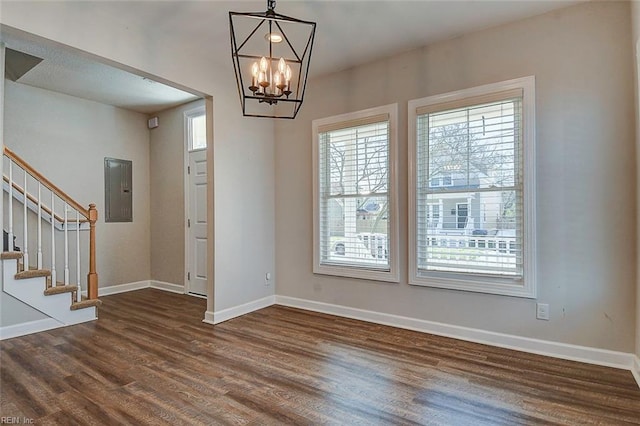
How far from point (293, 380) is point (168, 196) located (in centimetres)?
399

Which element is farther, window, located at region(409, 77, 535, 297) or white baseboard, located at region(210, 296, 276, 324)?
white baseboard, located at region(210, 296, 276, 324)

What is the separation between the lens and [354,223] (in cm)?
389

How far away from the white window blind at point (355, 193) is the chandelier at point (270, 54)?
30.8 inches

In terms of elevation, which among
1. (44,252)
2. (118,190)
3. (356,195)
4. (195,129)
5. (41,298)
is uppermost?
(195,129)

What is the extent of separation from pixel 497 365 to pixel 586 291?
897 mm

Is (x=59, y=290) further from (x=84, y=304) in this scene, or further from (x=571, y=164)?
(x=571, y=164)

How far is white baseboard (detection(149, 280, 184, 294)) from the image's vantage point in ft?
17.3

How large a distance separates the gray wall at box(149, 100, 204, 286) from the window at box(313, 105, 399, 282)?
2.37 meters

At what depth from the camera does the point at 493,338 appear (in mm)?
3041

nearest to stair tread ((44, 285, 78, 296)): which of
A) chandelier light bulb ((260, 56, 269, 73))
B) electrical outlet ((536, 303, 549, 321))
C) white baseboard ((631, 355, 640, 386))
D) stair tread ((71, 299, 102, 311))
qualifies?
stair tread ((71, 299, 102, 311))

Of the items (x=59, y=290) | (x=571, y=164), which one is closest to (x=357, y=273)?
(x=571, y=164)

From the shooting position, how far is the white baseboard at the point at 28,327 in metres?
3.28

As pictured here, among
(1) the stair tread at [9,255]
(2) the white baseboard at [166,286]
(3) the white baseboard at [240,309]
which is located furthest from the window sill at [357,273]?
(1) the stair tread at [9,255]

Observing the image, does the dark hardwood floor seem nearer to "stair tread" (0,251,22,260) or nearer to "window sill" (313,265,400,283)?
"window sill" (313,265,400,283)
